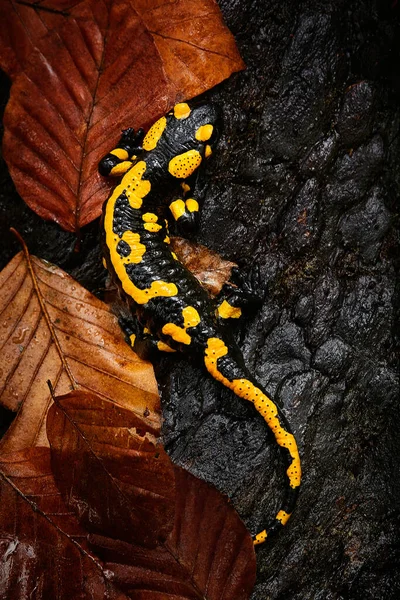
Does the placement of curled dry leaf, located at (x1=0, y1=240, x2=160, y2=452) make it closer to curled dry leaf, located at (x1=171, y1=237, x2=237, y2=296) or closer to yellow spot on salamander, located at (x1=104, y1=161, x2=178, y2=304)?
yellow spot on salamander, located at (x1=104, y1=161, x2=178, y2=304)

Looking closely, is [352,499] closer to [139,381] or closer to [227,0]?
[139,381]

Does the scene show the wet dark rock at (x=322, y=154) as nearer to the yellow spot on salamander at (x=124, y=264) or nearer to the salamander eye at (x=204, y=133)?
the salamander eye at (x=204, y=133)

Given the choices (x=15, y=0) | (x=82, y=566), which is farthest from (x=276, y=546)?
(x=15, y=0)

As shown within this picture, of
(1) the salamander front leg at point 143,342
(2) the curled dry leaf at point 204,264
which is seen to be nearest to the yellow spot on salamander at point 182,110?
(2) the curled dry leaf at point 204,264

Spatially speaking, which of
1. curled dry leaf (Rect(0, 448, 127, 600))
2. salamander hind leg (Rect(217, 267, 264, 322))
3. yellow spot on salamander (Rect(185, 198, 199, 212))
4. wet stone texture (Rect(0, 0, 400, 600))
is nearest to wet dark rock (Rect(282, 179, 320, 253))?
wet stone texture (Rect(0, 0, 400, 600))

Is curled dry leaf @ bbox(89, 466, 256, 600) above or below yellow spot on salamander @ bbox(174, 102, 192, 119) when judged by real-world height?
below

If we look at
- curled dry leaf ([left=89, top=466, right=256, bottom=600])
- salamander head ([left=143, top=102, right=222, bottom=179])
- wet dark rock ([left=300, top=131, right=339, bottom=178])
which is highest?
salamander head ([left=143, top=102, right=222, bottom=179])

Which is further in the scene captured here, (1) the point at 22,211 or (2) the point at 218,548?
(1) the point at 22,211
